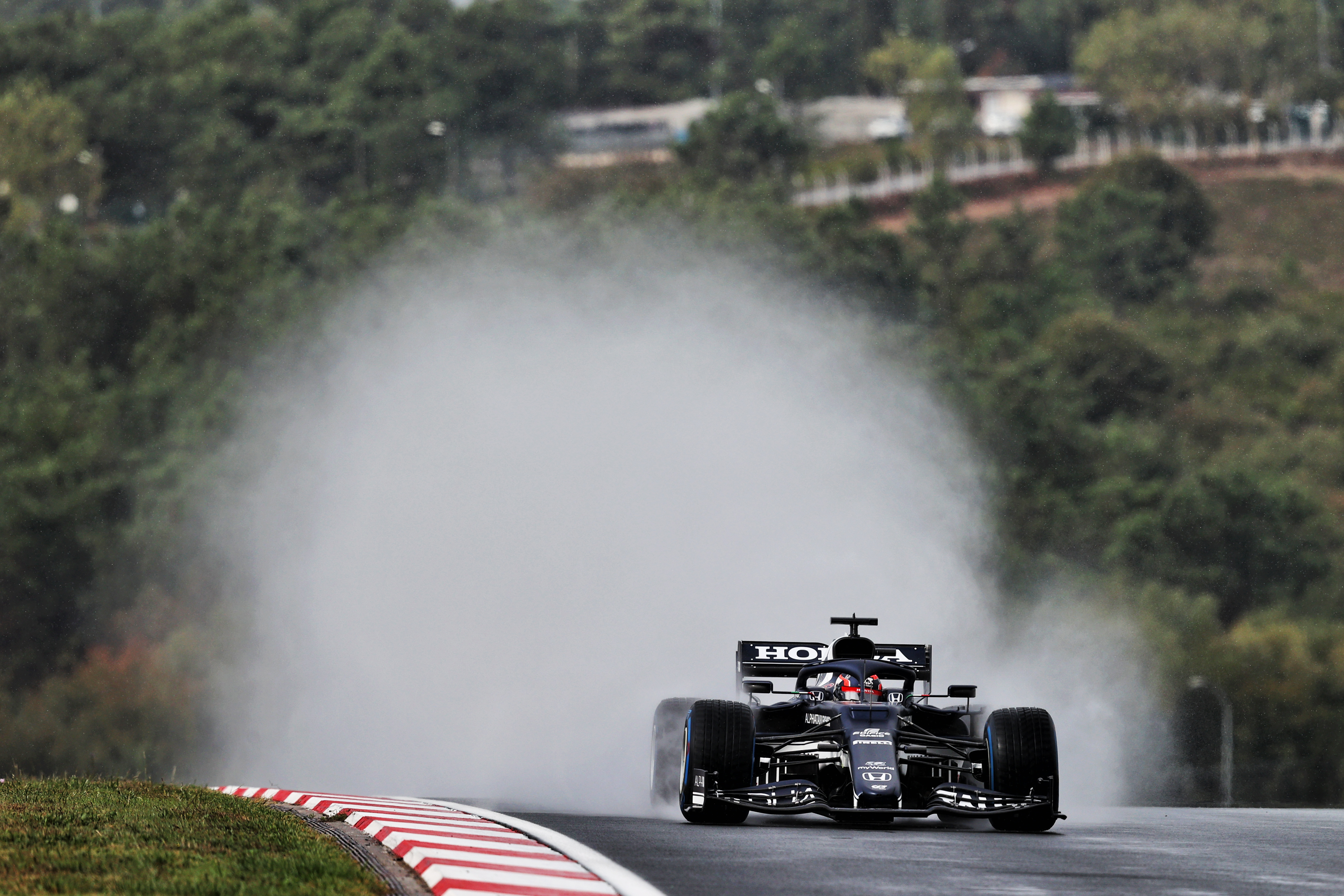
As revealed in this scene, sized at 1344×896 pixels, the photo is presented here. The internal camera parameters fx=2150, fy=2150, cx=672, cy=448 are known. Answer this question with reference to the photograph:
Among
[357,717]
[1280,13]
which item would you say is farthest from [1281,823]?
[1280,13]

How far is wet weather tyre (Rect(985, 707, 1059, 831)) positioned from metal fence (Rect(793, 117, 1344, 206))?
139422 millimetres

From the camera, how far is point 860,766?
18.5 metres

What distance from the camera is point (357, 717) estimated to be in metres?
47.6

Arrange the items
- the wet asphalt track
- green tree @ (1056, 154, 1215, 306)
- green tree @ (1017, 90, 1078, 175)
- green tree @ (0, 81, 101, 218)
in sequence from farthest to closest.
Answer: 1. green tree @ (0, 81, 101, 218)
2. green tree @ (1017, 90, 1078, 175)
3. green tree @ (1056, 154, 1215, 306)
4. the wet asphalt track

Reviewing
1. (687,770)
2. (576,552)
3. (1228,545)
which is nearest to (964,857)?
(687,770)

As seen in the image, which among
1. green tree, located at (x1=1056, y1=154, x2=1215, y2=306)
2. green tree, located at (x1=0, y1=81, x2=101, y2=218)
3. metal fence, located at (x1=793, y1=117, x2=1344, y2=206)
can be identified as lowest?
green tree, located at (x1=1056, y1=154, x2=1215, y2=306)

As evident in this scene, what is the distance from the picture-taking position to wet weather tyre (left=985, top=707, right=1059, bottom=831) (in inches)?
741

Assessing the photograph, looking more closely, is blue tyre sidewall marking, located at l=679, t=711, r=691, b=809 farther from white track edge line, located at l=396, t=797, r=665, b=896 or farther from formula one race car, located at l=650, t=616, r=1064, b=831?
white track edge line, located at l=396, t=797, r=665, b=896

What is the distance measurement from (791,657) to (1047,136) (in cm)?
14363

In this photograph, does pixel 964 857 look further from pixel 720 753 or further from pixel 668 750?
pixel 668 750

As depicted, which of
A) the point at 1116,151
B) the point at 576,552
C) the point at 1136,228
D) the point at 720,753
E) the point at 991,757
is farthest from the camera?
the point at 1116,151

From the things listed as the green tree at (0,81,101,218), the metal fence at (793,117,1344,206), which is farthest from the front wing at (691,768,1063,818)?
the green tree at (0,81,101,218)

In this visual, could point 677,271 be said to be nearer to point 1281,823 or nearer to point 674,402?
point 674,402

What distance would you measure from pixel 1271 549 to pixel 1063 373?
18.4 metres
